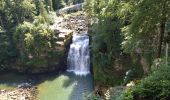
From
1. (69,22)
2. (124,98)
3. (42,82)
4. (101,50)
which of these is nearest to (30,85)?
(42,82)

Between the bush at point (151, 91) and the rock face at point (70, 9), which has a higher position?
the rock face at point (70, 9)

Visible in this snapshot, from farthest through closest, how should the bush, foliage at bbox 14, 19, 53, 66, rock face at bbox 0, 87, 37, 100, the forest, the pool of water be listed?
foliage at bbox 14, 19, 53, 66, rock face at bbox 0, 87, 37, 100, the pool of water, the forest, the bush

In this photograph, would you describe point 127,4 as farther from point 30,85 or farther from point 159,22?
point 30,85

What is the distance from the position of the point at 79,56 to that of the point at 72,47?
1684 millimetres

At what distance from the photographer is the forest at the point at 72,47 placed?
25062 mm

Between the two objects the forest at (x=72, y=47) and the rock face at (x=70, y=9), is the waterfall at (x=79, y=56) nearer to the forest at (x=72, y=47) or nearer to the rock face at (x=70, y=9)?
the forest at (x=72, y=47)

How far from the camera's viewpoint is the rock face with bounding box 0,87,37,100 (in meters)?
39.8

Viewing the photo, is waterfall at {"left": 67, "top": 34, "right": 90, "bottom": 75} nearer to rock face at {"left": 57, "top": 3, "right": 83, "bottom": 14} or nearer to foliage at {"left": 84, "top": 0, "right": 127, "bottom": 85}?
foliage at {"left": 84, "top": 0, "right": 127, "bottom": 85}

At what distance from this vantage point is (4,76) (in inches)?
1863

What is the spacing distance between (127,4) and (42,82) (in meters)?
25.9

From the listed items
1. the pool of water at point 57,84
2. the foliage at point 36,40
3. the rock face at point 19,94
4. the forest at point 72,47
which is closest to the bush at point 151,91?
the forest at point 72,47

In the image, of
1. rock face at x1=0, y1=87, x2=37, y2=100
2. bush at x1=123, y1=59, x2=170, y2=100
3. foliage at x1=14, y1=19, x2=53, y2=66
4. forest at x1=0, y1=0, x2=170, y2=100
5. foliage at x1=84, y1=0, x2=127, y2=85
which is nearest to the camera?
bush at x1=123, y1=59, x2=170, y2=100

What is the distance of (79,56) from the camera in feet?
160

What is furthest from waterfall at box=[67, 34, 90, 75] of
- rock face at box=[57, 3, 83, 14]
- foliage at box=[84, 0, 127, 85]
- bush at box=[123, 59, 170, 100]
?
bush at box=[123, 59, 170, 100]
